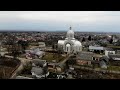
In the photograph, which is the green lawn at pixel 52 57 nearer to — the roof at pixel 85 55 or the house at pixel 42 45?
the house at pixel 42 45

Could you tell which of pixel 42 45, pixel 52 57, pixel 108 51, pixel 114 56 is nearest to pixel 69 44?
pixel 42 45

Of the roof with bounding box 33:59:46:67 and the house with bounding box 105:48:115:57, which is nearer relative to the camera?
the roof with bounding box 33:59:46:67

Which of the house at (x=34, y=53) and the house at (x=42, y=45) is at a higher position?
the house at (x=42, y=45)

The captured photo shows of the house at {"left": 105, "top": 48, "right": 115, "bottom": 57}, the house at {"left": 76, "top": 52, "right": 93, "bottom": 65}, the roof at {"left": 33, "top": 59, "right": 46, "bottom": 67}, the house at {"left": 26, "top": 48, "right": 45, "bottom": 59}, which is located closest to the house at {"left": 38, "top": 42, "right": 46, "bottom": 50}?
the house at {"left": 26, "top": 48, "right": 45, "bottom": 59}

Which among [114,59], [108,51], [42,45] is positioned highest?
[42,45]

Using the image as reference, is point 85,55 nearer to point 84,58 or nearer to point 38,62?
point 84,58

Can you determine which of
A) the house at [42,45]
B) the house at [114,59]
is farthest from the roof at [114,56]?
the house at [42,45]

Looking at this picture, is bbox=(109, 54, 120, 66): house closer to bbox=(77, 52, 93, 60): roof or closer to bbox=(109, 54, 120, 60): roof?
bbox=(109, 54, 120, 60): roof
